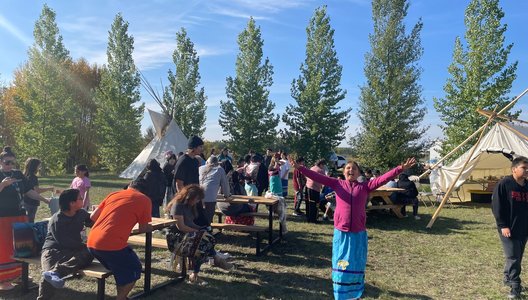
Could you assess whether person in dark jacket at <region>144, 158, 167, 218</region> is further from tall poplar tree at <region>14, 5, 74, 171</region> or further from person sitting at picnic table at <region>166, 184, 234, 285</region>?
tall poplar tree at <region>14, 5, 74, 171</region>

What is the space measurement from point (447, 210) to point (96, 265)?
11911mm

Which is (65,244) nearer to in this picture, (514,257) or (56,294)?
(56,294)

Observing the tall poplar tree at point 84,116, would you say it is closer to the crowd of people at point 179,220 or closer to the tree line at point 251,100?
the tree line at point 251,100

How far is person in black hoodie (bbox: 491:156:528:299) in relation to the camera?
199 inches

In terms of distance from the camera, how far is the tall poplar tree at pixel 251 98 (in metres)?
27.8

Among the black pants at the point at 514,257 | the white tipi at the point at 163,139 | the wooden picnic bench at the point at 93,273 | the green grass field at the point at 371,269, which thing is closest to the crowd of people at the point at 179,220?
the black pants at the point at 514,257

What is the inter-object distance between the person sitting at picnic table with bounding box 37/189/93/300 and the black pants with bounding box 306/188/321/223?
21.1 feet

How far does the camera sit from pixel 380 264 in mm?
6676

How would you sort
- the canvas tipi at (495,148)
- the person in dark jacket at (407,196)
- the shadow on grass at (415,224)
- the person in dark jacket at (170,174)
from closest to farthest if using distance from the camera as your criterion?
the person in dark jacket at (170,174) → the shadow on grass at (415,224) → the person in dark jacket at (407,196) → the canvas tipi at (495,148)

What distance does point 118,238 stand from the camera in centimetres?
421

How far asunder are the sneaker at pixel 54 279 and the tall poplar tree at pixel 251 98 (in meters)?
23.8

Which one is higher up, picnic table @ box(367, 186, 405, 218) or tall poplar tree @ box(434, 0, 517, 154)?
tall poplar tree @ box(434, 0, 517, 154)

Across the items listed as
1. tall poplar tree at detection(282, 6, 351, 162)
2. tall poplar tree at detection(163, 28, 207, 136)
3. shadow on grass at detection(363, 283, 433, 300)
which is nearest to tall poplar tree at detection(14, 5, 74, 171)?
tall poplar tree at detection(163, 28, 207, 136)

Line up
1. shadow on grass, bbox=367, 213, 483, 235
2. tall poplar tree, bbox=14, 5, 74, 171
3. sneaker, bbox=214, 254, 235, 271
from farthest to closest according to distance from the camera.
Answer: tall poplar tree, bbox=14, 5, 74, 171 → shadow on grass, bbox=367, 213, 483, 235 → sneaker, bbox=214, 254, 235, 271
